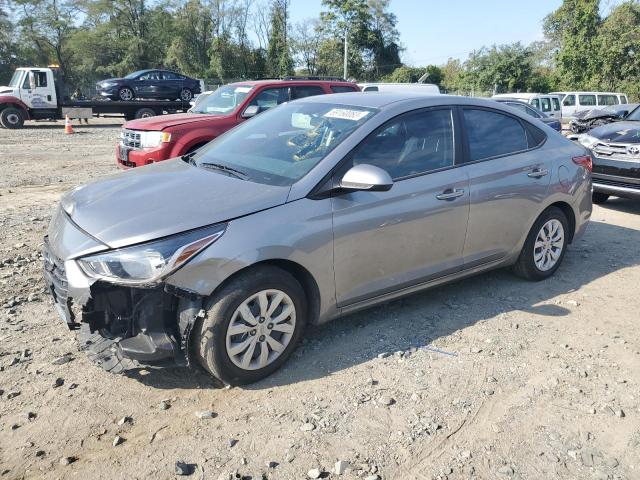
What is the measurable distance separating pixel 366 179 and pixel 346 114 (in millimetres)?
853

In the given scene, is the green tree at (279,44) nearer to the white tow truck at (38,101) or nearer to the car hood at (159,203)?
the white tow truck at (38,101)

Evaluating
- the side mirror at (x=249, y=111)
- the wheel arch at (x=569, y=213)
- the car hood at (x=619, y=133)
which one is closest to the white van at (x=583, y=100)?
the car hood at (x=619, y=133)

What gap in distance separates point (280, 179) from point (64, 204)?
1456mm

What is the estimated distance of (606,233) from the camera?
698 centimetres

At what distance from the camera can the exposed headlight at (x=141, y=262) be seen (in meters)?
2.96

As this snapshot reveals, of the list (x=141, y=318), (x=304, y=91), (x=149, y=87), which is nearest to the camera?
(x=141, y=318)

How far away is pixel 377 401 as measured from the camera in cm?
326

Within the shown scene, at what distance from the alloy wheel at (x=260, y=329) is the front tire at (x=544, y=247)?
258cm

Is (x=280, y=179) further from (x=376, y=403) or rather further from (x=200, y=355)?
(x=376, y=403)

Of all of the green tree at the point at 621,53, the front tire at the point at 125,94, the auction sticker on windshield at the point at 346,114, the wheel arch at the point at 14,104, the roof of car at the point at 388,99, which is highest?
the green tree at the point at 621,53

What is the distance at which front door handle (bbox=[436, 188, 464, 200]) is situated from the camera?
13.4ft

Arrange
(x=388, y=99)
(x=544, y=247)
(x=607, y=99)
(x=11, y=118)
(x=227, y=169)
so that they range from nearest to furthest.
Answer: (x=227, y=169), (x=388, y=99), (x=544, y=247), (x=11, y=118), (x=607, y=99)

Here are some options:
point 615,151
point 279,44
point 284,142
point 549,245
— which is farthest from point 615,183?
point 279,44

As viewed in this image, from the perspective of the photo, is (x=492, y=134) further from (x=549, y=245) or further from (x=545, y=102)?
(x=545, y=102)
